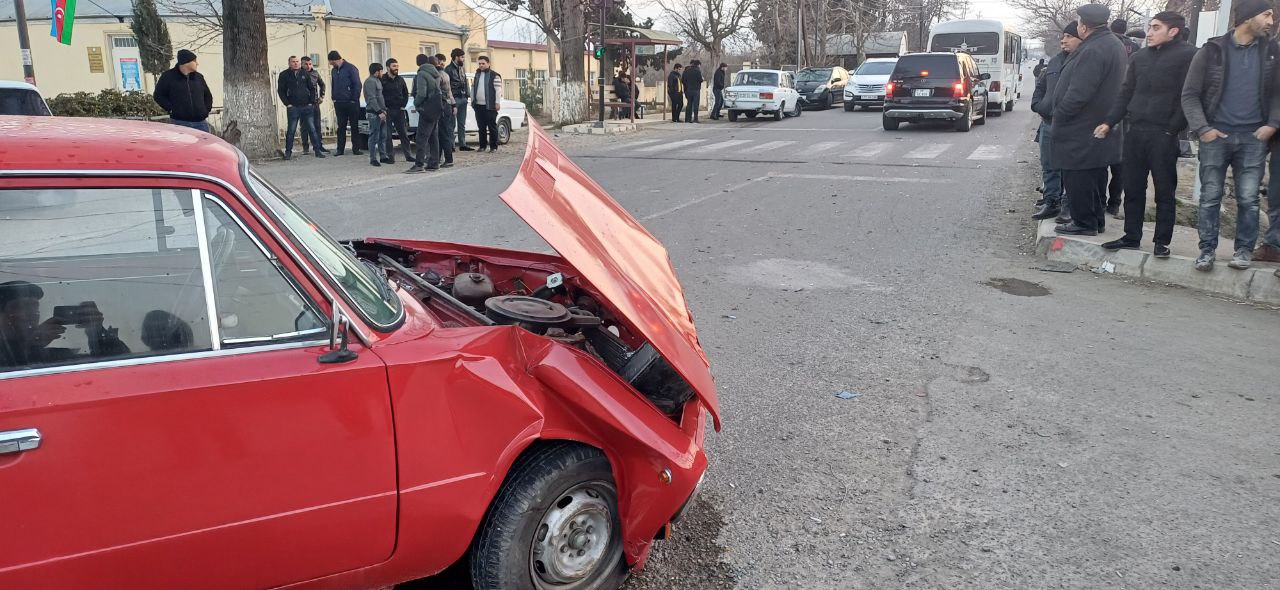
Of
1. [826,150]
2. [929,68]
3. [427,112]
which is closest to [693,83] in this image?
[929,68]

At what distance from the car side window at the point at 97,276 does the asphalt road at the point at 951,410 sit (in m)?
1.74

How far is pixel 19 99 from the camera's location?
19.0 ft

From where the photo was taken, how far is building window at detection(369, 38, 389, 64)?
25578 millimetres

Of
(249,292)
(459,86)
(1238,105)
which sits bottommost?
(249,292)

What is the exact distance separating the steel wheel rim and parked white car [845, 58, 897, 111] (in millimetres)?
26821

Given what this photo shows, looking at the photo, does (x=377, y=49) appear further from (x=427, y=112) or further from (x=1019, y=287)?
(x=1019, y=287)

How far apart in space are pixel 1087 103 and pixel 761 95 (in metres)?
18.1

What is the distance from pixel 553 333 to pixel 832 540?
1.34m

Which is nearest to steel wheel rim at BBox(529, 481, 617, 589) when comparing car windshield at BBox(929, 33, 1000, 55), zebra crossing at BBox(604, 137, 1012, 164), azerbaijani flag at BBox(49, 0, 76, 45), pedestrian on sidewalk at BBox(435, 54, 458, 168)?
pedestrian on sidewalk at BBox(435, 54, 458, 168)

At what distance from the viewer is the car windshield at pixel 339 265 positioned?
7.82ft

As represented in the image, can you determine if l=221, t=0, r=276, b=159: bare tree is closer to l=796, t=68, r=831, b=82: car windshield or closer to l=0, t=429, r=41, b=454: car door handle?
l=0, t=429, r=41, b=454: car door handle

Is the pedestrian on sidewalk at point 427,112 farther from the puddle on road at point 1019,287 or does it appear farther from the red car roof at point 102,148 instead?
the red car roof at point 102,148

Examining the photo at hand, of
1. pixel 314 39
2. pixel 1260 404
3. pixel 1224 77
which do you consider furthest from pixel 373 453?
pixel 314 39

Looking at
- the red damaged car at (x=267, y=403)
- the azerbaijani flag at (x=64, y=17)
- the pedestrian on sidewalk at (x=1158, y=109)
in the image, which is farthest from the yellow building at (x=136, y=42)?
the red damaged car at (x=267, y=403)
